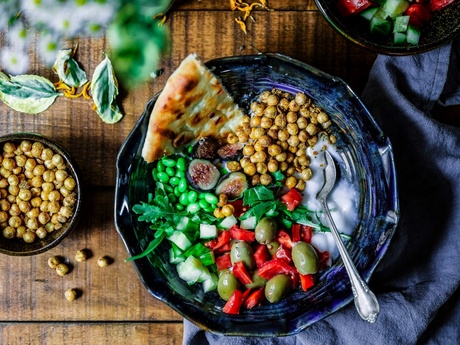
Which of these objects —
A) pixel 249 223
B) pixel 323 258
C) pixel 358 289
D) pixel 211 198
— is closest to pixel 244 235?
pixel 249 223

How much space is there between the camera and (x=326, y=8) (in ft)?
5.96

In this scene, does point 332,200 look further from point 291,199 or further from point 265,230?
point 265,230

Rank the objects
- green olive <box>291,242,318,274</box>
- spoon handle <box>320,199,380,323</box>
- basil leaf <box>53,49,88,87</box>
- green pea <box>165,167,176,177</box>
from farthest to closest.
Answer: basil leaf <box>53,49,88,87</box>
green pea <box>165,167,176,177</box>
green olive <box>291,242,318,274</box>
spoon handle <box>320,199,380,323</box>

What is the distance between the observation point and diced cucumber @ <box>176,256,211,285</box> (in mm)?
1980

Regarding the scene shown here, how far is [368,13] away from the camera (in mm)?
1891

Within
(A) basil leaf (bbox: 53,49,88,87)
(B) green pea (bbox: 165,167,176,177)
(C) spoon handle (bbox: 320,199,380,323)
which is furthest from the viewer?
(A) basil leaf (bbox: 53,49,88,87)

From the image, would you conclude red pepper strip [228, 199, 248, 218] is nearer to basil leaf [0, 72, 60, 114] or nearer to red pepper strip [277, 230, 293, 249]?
red pepper strip [277, 230, 293, 249]

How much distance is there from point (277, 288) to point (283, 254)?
0.36 ft

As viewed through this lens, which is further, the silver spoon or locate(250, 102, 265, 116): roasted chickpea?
locate(250, 102, 265, 116): roasted chickpea

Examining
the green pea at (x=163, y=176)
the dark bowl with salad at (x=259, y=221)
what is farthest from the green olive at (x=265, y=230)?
the green pea at (x=163, y=176)

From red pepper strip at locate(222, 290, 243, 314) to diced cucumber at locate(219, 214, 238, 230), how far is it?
0.20 m

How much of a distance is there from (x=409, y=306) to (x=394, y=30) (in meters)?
0.83

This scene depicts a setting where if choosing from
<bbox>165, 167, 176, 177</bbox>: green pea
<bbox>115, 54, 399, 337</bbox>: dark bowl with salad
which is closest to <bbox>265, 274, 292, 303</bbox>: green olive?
<bbox>115, 54, 399, 337</bbox>: dark bowl with salad

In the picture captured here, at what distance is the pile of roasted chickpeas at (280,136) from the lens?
2.01m
